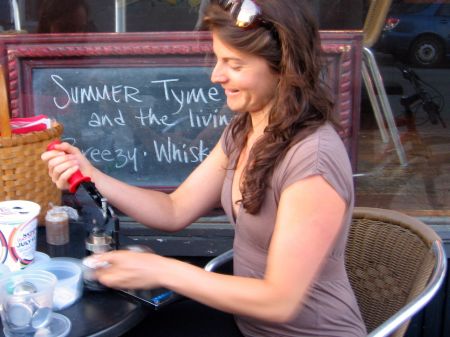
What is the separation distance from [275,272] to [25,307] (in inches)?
20.6

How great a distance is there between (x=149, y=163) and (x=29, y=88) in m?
0.55

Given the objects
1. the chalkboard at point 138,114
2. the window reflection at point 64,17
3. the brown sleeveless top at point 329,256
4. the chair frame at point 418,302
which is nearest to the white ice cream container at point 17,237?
the brown sleeveless top at point 329,256

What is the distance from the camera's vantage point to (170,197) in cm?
189

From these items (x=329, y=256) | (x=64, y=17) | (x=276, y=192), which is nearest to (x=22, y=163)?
(x=276, y=192)

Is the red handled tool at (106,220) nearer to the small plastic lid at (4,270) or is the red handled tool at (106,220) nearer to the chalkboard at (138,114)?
the small plastic lid at (4,270)

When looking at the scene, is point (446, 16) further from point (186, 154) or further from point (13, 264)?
point (13, 264)

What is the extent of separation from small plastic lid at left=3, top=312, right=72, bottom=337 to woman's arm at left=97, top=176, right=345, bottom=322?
5.4 inches

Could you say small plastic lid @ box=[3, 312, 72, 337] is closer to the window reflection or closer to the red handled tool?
the red handled tool

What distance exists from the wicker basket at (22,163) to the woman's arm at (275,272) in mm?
596

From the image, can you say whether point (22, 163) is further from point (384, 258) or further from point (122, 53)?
point (384, 258)

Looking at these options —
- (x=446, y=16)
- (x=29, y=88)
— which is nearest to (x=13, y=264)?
(x=29, y=88)

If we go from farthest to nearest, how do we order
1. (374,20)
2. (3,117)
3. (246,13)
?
1. (374,20)
2. (3,117)
3. (246,13)

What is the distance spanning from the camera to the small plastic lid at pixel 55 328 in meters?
1.37

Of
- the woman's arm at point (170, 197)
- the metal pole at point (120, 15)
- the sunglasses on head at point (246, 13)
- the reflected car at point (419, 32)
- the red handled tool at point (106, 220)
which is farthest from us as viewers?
the reflected car at point (419, 32)
